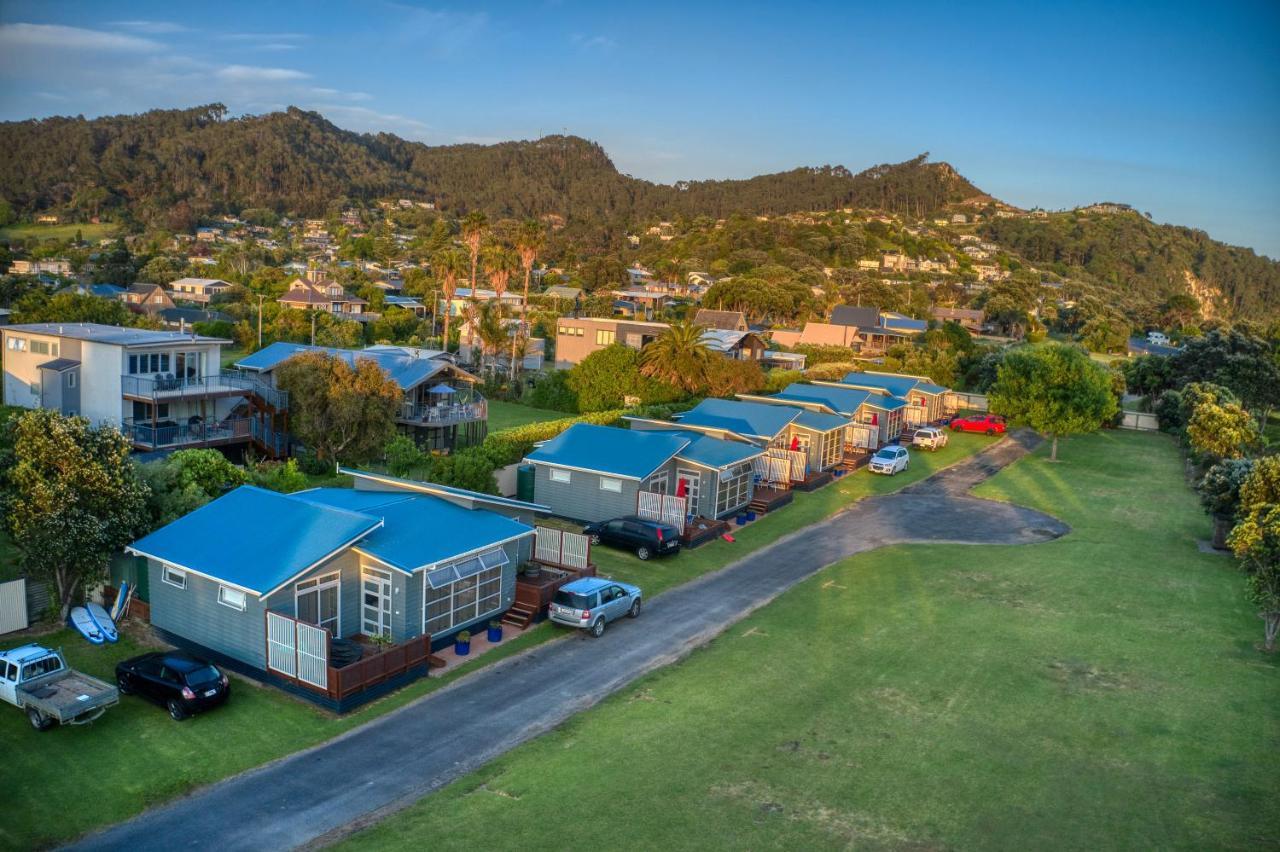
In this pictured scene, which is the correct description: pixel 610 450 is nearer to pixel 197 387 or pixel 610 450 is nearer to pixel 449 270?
pixel 197 387

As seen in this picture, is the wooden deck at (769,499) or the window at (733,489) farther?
the wooden deck at (769,499)

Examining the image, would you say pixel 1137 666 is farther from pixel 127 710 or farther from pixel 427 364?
pixel 427 364

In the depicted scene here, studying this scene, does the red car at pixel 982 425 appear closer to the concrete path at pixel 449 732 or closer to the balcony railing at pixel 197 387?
the concrete path at pixel 449 732

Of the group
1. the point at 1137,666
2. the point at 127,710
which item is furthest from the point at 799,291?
the point at 127,710

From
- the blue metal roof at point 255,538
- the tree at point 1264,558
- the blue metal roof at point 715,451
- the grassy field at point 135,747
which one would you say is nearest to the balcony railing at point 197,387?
the blue metal roof at point 255,538

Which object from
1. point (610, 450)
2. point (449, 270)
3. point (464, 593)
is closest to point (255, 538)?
point (464, 593)

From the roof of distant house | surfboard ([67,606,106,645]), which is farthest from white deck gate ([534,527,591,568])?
the roof of distant house

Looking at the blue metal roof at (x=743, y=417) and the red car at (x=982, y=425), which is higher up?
the blue metal roof at (x=743, y=417)
